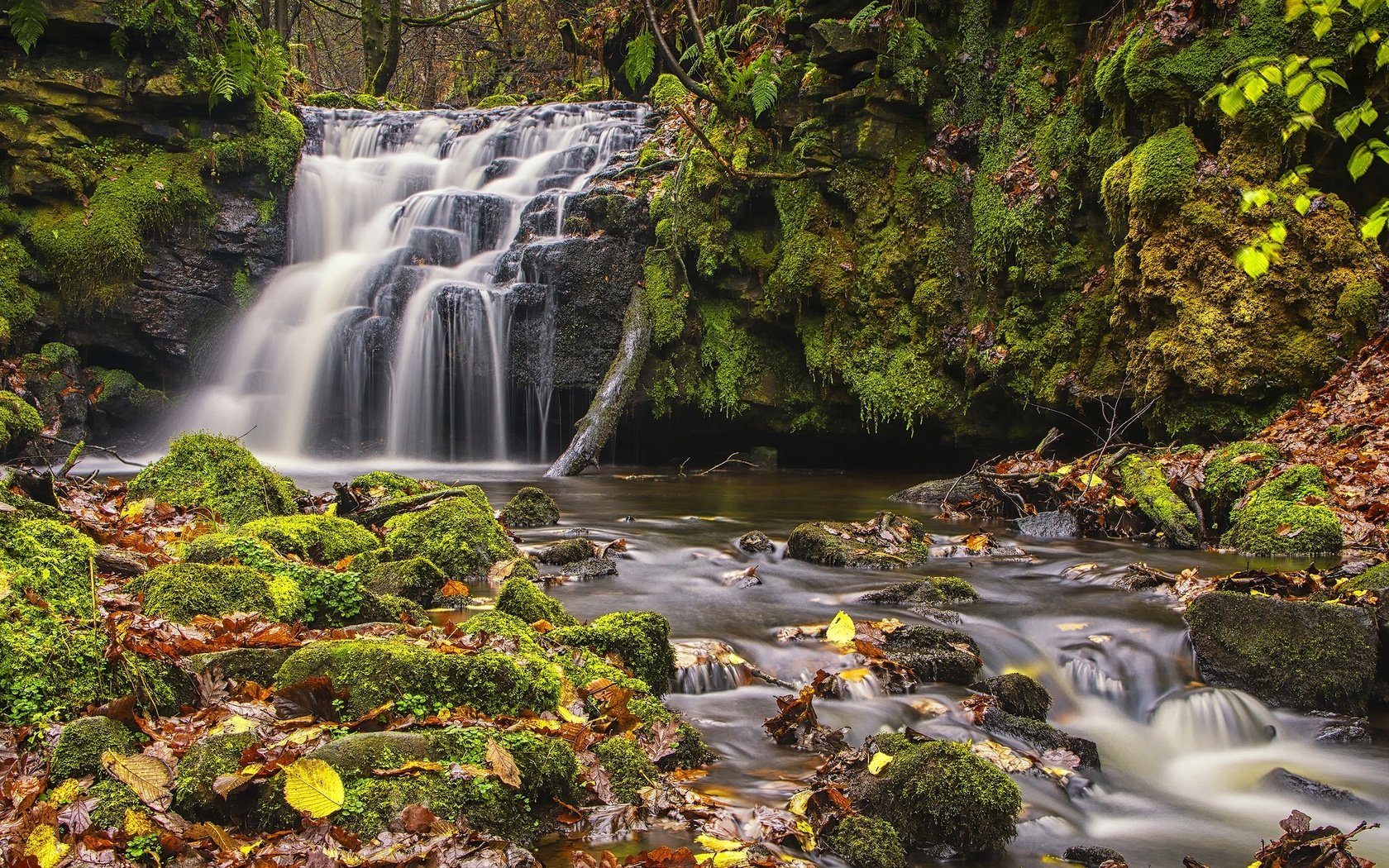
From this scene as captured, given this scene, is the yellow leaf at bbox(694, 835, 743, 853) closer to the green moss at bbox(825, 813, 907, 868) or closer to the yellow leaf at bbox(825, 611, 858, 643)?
the green moss at bbox(825, 813, 907, 868)

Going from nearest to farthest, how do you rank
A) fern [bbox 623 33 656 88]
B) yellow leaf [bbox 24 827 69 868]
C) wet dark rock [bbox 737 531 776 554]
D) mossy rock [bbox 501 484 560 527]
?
yellow leaf [bbox 24 827 69 868], fern [bbox 623 33 656 88], wet dark rock [bbox 737 531 776 554], mossy rock [bbox 501 484 560 527]

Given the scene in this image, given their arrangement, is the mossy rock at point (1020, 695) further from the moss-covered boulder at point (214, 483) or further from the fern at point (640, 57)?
the moss-covered boulder at point (214, 483)

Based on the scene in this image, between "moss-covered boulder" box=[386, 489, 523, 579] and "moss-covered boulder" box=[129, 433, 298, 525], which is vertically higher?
"moss-covered boulder" box=[129, 433, 298, 525]

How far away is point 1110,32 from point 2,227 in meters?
15.4

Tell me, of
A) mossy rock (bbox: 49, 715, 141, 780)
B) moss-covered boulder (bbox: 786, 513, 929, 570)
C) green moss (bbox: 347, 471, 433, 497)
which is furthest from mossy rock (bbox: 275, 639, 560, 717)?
green moss (bbox: 347, 471, 433, 497)

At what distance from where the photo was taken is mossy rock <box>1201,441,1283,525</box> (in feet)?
25.4

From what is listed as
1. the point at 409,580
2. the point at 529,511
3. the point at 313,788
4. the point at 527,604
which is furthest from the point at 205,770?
the point at 529,511

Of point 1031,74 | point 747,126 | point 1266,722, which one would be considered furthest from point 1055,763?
point 747,126

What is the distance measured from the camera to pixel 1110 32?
412 inches

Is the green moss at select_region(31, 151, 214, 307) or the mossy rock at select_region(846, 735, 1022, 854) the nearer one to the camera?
the mossy rock at select_region(846, 735, 1022, 854)

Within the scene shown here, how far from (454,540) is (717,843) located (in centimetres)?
344

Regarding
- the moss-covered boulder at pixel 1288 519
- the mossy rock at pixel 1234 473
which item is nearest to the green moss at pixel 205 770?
the moss-covered boulder at pixel 1288 519

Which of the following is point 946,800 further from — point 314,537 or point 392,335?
point 392,335

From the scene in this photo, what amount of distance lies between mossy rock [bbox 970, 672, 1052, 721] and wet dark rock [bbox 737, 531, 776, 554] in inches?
123
